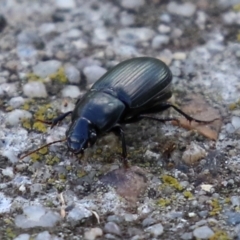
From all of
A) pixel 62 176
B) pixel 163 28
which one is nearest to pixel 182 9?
pixel 163 28

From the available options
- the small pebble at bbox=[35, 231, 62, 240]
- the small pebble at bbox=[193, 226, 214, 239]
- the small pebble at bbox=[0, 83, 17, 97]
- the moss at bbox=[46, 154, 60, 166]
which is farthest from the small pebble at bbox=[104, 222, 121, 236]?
the small pebble at bbox=[0, 83, 17, 97]

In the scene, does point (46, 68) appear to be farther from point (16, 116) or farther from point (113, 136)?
point (113, 136)

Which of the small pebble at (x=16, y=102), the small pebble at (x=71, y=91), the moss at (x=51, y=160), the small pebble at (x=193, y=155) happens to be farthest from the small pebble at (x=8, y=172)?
the small pebble at (x=193, y=155)

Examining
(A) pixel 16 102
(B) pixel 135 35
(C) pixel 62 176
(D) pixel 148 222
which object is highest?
(B) pixel 135 35

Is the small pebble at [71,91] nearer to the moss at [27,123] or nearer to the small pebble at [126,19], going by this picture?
the moss at [27,123]

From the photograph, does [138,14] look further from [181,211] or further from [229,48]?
[181,211]

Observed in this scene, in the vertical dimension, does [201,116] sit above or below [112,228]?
above
